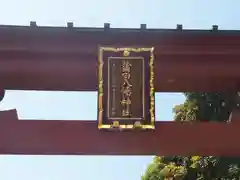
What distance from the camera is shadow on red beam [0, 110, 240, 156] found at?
577cm

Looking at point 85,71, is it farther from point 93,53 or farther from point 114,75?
point 114,75

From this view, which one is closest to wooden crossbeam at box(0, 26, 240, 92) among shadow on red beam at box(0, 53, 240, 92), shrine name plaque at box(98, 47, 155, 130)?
shadow on red beam at box(0, 53, 240, 92)

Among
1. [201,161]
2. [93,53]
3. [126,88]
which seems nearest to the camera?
[126,88]

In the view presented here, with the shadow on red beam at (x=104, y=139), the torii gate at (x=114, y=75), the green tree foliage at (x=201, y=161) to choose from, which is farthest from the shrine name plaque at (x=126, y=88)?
the green tree foliage at (x=201, y=161)

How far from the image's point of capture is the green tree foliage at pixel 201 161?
12141 mm

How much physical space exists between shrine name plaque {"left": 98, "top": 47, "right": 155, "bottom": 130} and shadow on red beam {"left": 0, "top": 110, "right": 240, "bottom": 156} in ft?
0.50

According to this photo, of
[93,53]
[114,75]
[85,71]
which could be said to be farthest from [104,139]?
[93,53]

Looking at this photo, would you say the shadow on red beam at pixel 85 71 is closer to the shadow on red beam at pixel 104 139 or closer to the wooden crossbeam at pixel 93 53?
the wooden crossbeam at pixel 93 53

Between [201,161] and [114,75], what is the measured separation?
751 cm

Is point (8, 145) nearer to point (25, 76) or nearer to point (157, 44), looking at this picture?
point (25, 76)

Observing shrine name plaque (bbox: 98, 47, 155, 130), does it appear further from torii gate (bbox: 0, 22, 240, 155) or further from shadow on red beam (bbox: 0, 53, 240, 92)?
shadow on red beam (bbox: 0, 53, 240, 92)

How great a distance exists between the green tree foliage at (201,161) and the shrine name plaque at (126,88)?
563 centimetres

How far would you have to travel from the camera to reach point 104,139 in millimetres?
5836

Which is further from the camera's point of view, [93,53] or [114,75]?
[93,53]
